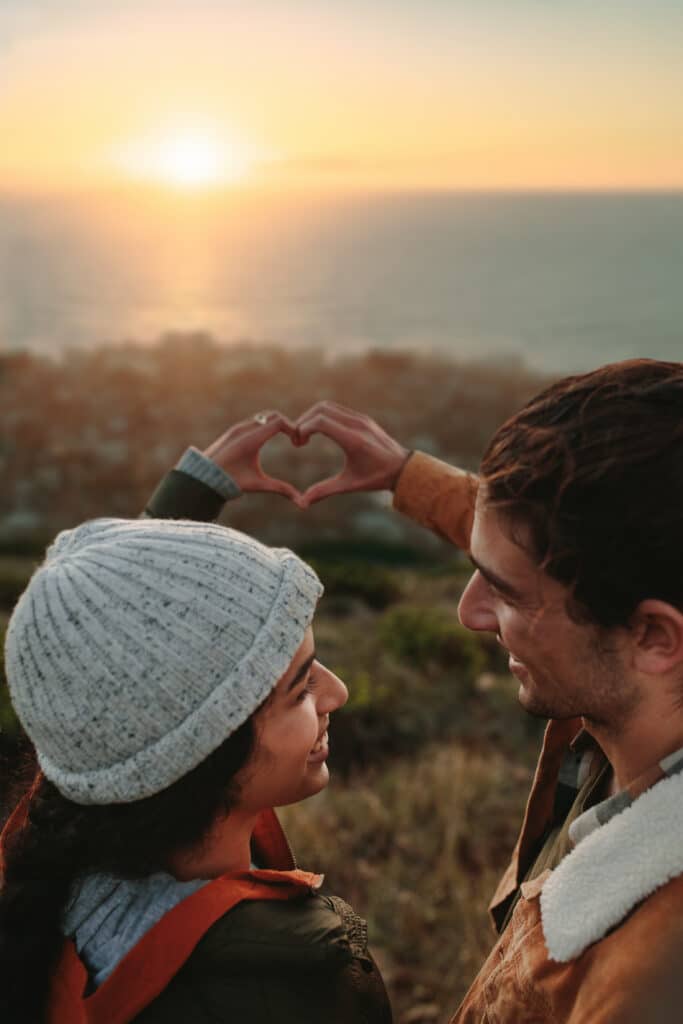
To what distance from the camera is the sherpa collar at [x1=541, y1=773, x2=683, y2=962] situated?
54.7 inches

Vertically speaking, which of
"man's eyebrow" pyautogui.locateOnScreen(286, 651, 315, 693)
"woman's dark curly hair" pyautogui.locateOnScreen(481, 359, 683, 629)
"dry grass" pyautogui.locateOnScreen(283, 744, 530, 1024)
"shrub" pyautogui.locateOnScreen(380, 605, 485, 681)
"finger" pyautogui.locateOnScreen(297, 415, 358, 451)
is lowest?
"shrub" pyautogui.locateOnScreen(380, 605, 485, 681)

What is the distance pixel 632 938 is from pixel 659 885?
0.28ft

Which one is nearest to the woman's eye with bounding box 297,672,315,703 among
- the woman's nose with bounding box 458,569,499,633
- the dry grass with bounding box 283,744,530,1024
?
the woman's nose with bounding box 458,569,499,633

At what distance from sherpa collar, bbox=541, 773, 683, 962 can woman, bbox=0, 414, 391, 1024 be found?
1.07 feet

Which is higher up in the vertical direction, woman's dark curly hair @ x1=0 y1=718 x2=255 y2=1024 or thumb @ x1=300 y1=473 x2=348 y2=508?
thumb @ x1=300 y1=473 x2=348 y2=508

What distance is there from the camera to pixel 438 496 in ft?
8.79

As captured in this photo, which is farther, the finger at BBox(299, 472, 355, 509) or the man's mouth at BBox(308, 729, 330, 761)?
the finger at BBox(299, 472, 355, 509)

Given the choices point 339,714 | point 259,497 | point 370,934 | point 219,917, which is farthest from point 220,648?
point 259,497

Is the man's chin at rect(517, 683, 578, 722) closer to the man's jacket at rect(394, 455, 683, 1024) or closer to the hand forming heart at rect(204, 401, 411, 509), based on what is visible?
the man's jacket at rect(394, 455, 683, 1024)

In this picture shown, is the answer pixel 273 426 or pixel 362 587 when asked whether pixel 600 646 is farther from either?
pixel 362 587

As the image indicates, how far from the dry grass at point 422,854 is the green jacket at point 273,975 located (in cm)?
238

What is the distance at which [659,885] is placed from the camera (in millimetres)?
1376

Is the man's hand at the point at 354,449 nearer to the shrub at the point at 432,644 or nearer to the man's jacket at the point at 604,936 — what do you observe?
the man's jacket at the point at 604,936

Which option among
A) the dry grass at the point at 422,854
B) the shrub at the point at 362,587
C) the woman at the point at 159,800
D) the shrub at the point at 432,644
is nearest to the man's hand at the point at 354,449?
the woman at the point at 159,800
